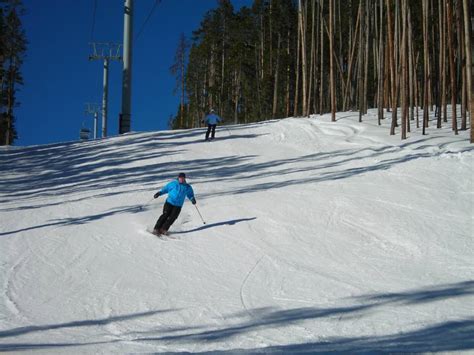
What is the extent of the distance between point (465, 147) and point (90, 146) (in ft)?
50.5

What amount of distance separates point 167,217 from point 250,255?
230cm

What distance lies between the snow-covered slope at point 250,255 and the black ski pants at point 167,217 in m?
0.41

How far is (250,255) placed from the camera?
7523 mm

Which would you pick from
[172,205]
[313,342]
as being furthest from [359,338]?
[172,205]

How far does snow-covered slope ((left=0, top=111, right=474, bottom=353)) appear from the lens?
187 inches

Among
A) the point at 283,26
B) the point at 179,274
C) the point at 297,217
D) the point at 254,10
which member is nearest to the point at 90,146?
the point at 297,217

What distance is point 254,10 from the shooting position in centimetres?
4022

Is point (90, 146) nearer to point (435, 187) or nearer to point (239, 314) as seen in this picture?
point (435, 187)

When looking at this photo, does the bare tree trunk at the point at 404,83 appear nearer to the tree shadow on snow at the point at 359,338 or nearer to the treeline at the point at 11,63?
the tree shadow on snow at the point at 359,338

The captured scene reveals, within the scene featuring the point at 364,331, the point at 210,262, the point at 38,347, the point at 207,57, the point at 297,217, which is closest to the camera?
the point at 38,347

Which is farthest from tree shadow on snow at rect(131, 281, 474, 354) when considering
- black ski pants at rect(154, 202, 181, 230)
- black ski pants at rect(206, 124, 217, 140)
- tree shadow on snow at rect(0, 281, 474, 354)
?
black ski pants at rect(206, 124, 217, 140)

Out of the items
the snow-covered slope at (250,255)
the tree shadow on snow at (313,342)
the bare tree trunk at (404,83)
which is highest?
the bare tree trunk at (404,83)

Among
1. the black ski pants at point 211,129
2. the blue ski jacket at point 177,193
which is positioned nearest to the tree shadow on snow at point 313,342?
the blue ski jacket at point 177,193

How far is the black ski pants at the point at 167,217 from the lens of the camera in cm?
884
